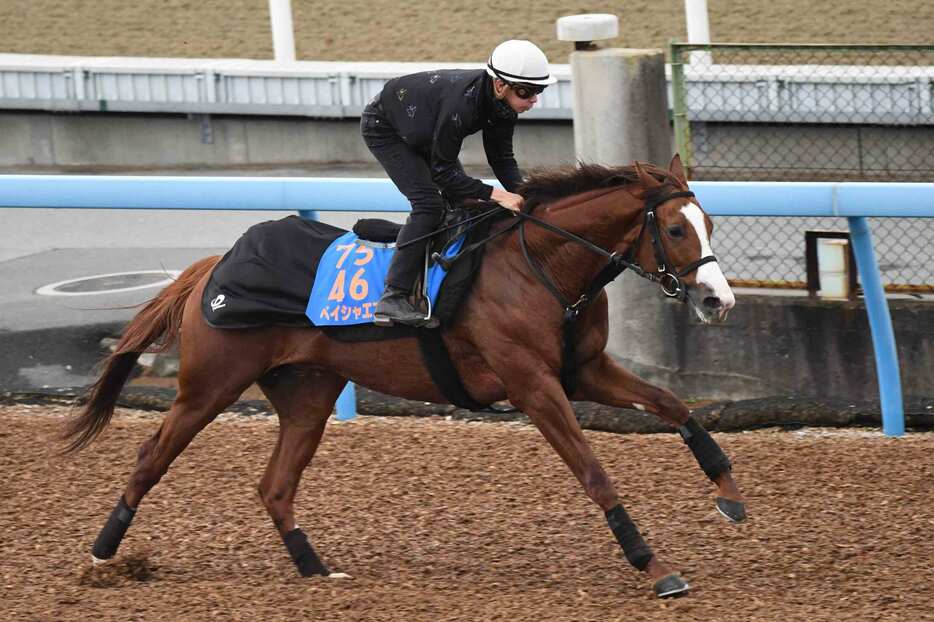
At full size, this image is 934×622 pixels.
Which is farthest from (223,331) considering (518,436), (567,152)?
(567,152)

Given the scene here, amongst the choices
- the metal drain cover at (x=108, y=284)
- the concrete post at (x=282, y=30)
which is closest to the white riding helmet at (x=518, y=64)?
the metal drain cover at (x=108, y=284)

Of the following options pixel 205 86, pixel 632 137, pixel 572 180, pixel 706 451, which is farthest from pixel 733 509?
pixel 205 86

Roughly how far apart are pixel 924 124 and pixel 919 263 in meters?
1.26

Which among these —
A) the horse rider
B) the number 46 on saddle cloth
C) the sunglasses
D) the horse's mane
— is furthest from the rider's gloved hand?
the sunglasses

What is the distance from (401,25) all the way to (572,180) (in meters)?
13.3

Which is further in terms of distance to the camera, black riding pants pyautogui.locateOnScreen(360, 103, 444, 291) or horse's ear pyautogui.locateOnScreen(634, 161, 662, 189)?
black riding pants pyautogui.locateOnScreen(360, 103, 444, 291)

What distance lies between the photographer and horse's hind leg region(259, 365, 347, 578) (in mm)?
5547

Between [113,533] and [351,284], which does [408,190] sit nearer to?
[351,284]

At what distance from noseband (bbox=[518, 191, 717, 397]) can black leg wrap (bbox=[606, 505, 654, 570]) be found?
52cm

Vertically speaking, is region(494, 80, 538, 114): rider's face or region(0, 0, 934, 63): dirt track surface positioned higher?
region(494, 80, 538, 114): rider's face

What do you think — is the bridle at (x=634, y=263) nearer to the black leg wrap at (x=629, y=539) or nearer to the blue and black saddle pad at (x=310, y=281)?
the blue and black saddle pad at (x=310, y=281)

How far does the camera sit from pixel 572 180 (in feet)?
17.2

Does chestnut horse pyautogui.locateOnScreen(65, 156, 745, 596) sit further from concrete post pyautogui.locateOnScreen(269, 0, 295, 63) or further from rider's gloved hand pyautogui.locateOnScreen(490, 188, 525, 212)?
concrete post pyautogui.locateOnScreen(269, 0, 295, 63)

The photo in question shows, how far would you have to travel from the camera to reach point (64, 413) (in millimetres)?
7449
